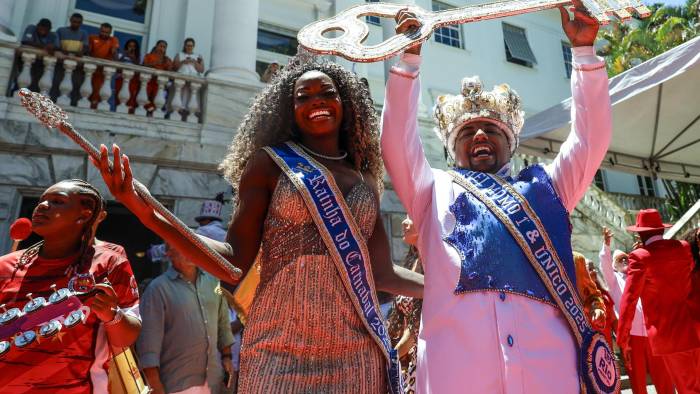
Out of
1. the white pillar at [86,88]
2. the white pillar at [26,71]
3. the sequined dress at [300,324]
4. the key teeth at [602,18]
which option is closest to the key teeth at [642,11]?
the key teeth at [602,18]

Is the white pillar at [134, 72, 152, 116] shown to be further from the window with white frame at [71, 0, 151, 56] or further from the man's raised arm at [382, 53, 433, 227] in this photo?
the man's raised arm at [382, 53, 433, 227]

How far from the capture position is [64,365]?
2.11 meters

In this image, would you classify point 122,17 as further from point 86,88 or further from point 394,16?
point 394,16

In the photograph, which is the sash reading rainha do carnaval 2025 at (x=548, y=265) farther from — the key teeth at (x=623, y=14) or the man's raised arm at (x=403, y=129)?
the key teeth at (x=623, y=14)

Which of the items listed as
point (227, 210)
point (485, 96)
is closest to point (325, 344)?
point (485, 96)

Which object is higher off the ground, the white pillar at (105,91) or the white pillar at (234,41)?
the white pillar at (234,41)

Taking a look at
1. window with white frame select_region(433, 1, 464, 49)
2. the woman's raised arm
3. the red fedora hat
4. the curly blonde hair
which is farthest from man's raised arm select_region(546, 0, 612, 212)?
window with white frame select_region(433, 1, 464, 49)

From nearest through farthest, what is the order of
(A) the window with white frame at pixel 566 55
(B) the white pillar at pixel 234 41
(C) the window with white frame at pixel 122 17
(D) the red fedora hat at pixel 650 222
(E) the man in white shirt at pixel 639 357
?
1. (D) the red fedora hat at pixel 650 222
2. (E) the man in white shirt at pixel 639 357
3. (B) the white pillar at pixel 234 41
4. (C) the window with white frame at pixel 122 17
5. (A) the window with white frame at pixel 566 55

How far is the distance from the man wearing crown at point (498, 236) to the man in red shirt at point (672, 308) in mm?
2912

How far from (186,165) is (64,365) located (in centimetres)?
499

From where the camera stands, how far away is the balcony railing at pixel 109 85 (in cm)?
652

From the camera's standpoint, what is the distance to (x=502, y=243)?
175 centimetres

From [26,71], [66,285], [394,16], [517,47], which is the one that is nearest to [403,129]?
[394,16]

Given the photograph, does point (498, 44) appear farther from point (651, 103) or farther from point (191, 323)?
point (191, 323)
